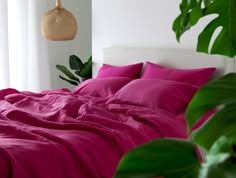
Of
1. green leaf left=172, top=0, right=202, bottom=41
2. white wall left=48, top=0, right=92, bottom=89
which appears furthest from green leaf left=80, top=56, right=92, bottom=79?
green leaf left=172, top=0, right=202, bottom=41

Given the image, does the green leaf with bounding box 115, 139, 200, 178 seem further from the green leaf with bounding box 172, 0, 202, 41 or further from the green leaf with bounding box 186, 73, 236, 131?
the green leaf with bounding box 172, 0, 202, 41

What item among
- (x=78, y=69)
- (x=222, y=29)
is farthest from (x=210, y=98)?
(x=78, y=69)

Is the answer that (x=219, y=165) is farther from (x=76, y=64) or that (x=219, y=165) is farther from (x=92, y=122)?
(x=76, y=64)

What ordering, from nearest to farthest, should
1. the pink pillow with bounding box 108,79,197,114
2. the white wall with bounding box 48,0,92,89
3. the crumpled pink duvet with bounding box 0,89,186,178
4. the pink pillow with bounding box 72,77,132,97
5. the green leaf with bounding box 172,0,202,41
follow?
the green leaf with bounding box 172,0,202,41
the crumpled pink duvet with bounding box 0,89,186,178
the pink pillow with bounding box 108,79,197,114
the pink pillow with bounding box 72,77,132,97
the white wall with bounding box 48,0,92,89

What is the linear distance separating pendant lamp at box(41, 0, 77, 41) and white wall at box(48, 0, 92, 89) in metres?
1.02

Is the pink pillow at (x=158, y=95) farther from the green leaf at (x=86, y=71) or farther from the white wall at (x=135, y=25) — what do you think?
the green leaf at (x=86, y=71)

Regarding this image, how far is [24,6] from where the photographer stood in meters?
4.38

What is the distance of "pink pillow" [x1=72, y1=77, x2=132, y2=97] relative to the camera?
3086mm

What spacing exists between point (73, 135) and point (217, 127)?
155 cm

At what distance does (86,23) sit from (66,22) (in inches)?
47.3

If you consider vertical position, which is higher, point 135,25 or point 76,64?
point 135,25

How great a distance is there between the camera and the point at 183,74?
2934 mm

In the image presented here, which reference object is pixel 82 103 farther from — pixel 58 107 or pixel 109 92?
pixel 109 92

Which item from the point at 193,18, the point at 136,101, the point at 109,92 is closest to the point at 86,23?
the point at 109,92
